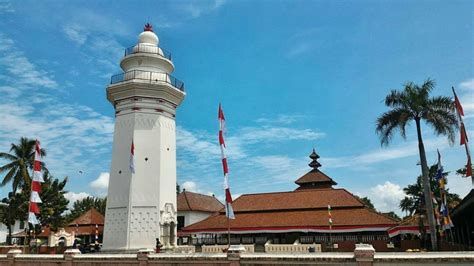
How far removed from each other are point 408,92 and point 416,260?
49.4 feet

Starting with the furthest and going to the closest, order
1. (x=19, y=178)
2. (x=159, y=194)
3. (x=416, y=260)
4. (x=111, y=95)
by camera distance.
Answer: (x=19, y=178) < (x=111, y=95) < (x=159, y=194) < (x=416, y=260)

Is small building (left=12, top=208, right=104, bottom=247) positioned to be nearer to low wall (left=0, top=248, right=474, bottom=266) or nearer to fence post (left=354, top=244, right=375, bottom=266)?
low wall (left=0, top=248, right=474, bottom=266)

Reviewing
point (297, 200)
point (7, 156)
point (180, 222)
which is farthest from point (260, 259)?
point (7, 156)

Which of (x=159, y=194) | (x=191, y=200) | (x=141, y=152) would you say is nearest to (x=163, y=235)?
(x=159, y=194)

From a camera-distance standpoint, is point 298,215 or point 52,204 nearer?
point 298,215

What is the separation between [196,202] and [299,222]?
16472 millimetres

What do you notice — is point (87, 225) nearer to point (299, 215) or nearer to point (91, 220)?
point (91, 220)

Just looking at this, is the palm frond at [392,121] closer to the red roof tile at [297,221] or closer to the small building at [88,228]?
the red roof tile at [297,221]

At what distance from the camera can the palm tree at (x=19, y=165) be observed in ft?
129

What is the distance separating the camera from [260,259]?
15.2 metres

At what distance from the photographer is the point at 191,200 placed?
4422 centimetres

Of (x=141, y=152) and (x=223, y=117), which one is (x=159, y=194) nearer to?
(x=141, y=152)

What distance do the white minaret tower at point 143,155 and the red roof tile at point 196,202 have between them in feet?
46.9

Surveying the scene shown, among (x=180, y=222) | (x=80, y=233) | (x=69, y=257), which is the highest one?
(x=180, y=222)
